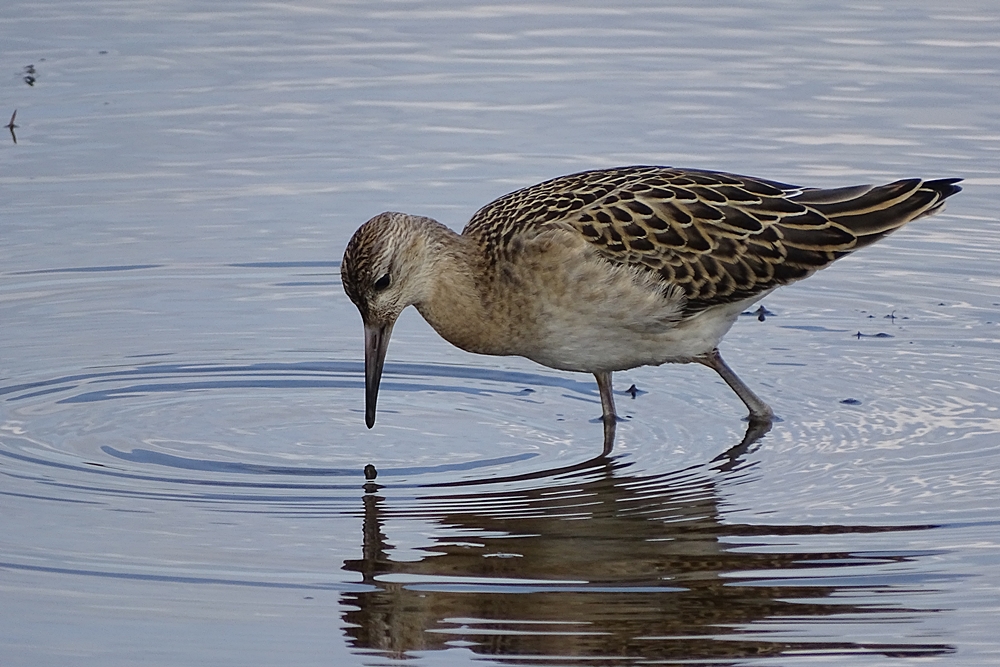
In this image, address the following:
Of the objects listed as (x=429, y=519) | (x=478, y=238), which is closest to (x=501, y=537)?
(x=429, y=519)

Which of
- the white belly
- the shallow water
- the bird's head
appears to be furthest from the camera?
the white belly

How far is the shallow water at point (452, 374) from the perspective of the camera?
6.91m

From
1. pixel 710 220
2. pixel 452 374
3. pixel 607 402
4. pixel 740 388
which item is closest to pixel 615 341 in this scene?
pixel 607 402

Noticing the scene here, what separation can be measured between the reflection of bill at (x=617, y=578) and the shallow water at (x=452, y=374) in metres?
0.02

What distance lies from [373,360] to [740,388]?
6.29 ft

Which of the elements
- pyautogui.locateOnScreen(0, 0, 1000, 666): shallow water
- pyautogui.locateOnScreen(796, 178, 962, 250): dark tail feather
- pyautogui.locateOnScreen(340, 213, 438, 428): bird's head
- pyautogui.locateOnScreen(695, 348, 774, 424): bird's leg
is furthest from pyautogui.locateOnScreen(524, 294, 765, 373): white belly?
pyautogui.locateOnScreen(796, 178, 962, 250): dark tail feather

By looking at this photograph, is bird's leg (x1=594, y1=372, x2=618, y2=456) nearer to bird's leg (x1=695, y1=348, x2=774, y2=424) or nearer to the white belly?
the white belly

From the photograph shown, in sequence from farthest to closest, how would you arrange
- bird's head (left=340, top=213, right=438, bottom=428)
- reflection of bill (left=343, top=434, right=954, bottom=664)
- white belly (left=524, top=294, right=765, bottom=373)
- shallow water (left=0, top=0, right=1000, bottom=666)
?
1. white belly (left=524, top=294, right=765, bottom=373)
2. bird's head (left=340, top=213, right=438, bottom=428)
3. shallow water (left=0, top=0, right=1000, bottom=666)
4. reflection of bill (left=343, top=434, right=954, bottom=664)

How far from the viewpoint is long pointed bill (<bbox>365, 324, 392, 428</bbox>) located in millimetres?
9008

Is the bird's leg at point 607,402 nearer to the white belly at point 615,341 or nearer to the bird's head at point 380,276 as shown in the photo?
the white belly at point 615,341

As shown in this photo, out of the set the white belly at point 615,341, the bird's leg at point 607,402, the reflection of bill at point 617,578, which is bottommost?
the reflection of bill at point 617,578

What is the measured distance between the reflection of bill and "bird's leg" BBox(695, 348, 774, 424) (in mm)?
764

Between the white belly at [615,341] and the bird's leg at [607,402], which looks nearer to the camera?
the white belly at [615,341]

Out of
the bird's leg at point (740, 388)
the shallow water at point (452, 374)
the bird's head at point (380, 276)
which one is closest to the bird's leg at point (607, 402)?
the shallow water at point (452, 374)
